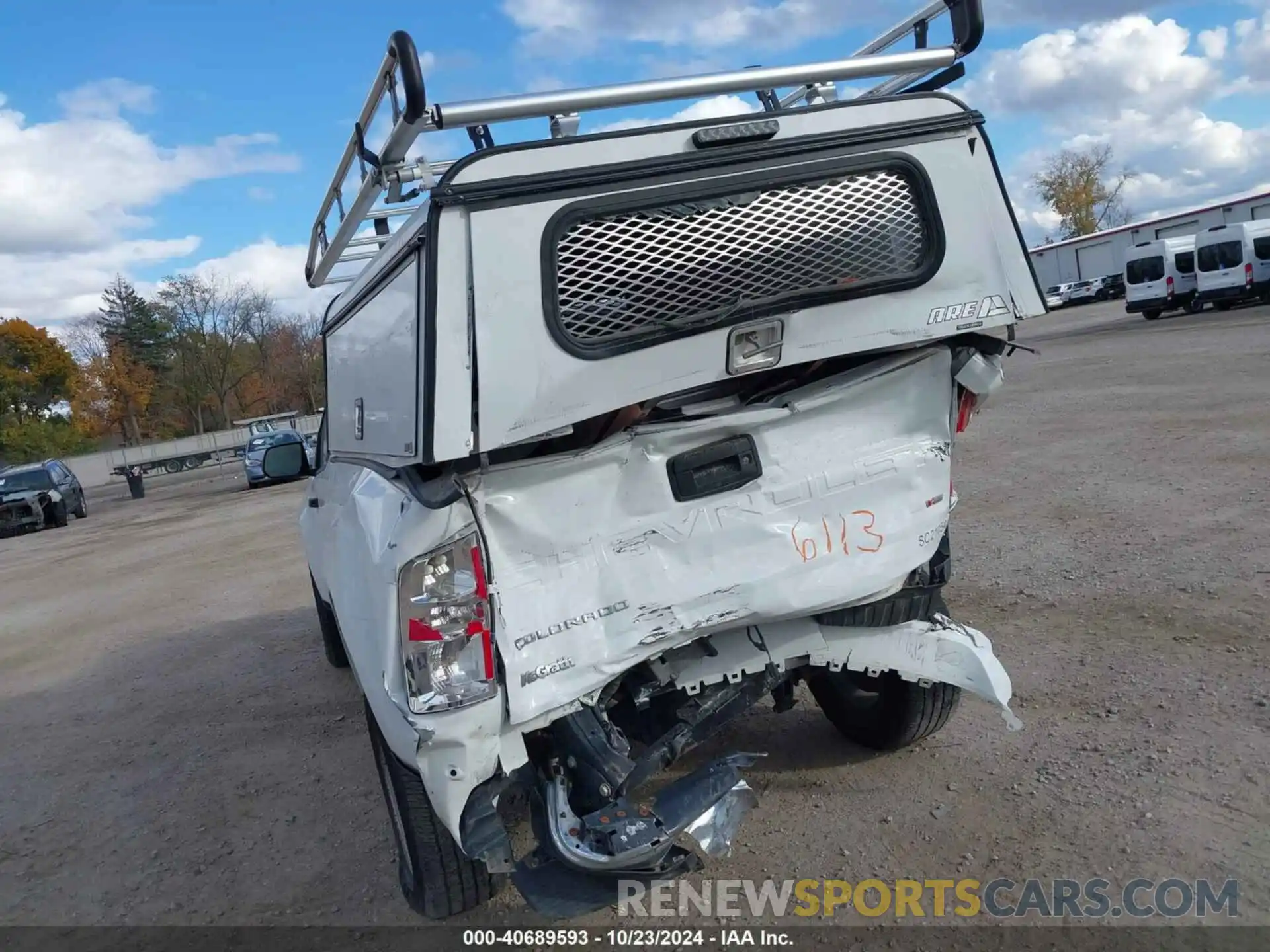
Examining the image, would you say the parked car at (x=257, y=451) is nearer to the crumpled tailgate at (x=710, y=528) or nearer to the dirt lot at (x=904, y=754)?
the dirt lot at (x=904, y=754)

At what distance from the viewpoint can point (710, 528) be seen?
3.21 m

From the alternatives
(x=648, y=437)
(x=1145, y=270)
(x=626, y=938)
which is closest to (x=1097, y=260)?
(x=1145, y=270)

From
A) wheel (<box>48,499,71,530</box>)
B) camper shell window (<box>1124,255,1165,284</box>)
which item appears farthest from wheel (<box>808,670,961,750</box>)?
camper shell window (<box>1124,255,1165,284</box>)

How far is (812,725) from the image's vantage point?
469 cm

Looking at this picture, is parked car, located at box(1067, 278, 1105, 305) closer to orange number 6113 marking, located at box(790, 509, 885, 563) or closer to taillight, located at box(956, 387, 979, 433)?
taillight, located at box(956, 387, 979, 433)

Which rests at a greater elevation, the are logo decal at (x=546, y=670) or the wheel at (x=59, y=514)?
the are logo decal at (x=546, y=670)

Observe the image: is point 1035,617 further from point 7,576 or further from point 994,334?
point 7,576

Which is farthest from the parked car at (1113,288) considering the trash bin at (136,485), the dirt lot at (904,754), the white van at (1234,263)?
the dirt lot at (904,754)

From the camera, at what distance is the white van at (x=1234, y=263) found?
28141 millimetres

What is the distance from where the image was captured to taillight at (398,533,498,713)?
2.87 metres

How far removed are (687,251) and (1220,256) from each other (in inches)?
1243

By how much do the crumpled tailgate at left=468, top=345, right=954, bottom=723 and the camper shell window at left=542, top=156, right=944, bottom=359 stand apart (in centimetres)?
34

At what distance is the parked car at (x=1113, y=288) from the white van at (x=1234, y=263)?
2295cm

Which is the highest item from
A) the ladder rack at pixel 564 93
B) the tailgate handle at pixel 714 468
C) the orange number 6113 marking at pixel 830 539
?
the ladder rack at pixel 564 93
